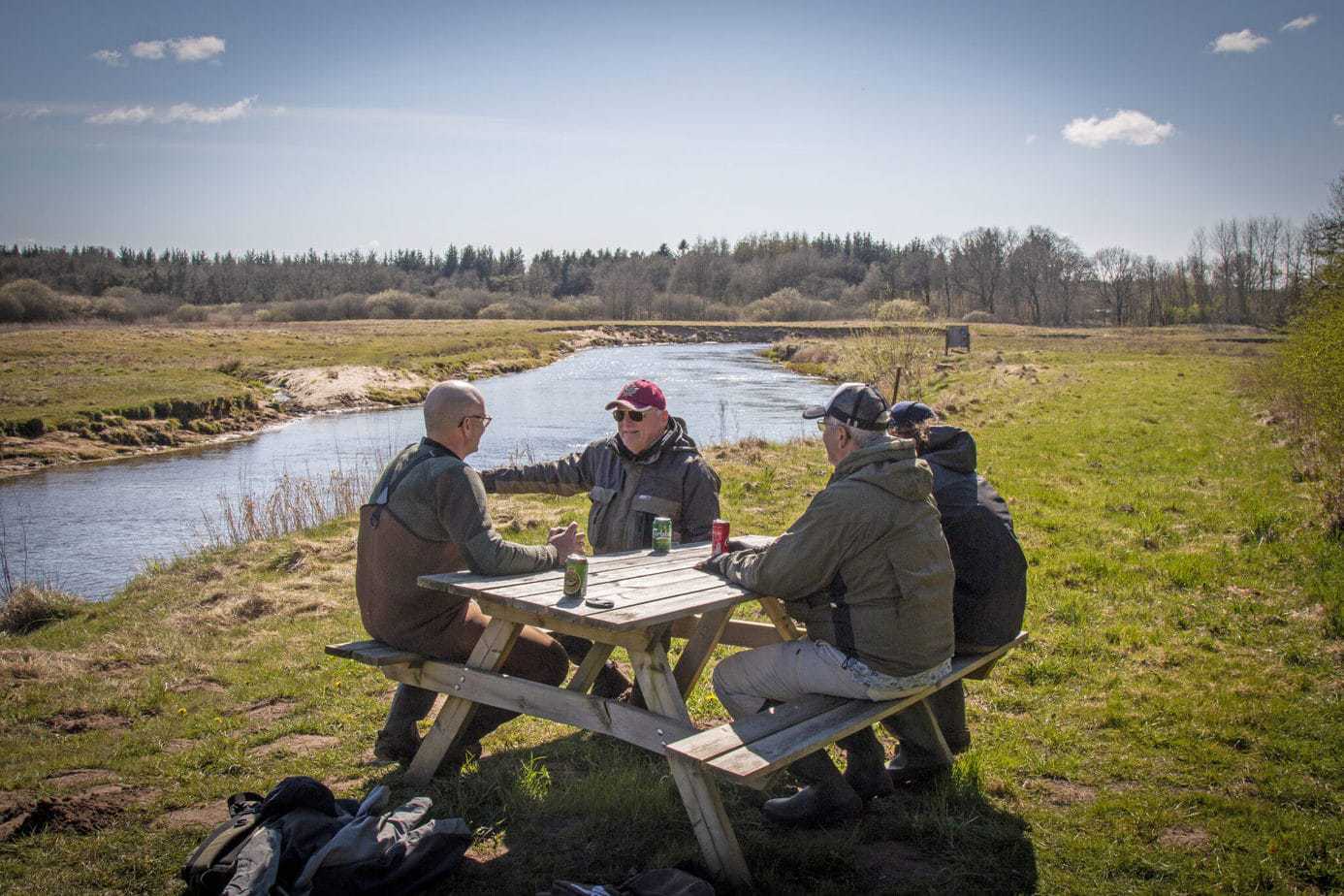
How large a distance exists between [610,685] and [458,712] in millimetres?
1091

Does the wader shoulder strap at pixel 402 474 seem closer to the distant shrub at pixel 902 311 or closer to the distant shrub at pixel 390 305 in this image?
the distant shrub at pixel 902 311

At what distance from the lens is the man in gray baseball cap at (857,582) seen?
12.4 ft

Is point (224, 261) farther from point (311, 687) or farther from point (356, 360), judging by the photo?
point (311, 687)

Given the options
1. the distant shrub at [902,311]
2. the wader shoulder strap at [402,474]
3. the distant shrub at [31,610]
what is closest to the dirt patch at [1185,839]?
the wader shoulder strap at [402,474]

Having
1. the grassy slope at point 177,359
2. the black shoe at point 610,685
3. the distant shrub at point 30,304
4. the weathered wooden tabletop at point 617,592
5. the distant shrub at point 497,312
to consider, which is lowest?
the black shoe at point 610,685

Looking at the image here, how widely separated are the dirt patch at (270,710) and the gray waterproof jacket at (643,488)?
6.75ft

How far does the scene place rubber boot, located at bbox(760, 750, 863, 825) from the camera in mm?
4117

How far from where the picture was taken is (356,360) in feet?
133

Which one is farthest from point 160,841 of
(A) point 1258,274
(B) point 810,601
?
(A) point 1258,274

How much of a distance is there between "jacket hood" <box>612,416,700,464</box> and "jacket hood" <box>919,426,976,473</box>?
1.39m

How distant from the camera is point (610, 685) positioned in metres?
5.31

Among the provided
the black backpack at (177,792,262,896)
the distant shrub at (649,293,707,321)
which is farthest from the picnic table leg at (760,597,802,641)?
the distant shrub at (649,293,707,321)

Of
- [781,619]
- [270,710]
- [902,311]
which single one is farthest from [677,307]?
[781,619]

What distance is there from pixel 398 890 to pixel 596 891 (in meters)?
0.82
